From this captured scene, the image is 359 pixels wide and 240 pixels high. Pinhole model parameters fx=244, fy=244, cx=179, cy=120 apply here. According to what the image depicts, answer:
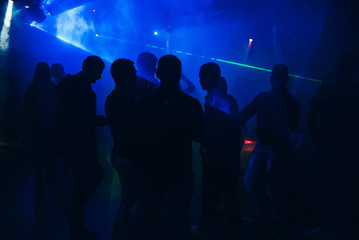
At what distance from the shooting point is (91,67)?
106 inches

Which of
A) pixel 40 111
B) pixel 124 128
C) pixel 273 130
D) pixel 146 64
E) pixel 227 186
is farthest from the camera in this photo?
pixel 40 111

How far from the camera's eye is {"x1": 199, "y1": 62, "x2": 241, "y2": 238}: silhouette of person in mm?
2730

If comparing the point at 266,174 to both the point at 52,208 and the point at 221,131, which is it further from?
the point at 52,208

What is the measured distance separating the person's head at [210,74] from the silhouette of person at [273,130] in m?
Answer: 0.56

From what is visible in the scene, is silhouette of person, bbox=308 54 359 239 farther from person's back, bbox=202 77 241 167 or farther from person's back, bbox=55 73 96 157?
person's back, bbox=55 73 96 157

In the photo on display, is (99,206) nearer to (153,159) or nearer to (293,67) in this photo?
(153,159)

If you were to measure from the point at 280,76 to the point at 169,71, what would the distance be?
1.53 metres

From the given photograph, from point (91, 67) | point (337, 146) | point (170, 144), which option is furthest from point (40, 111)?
point (337, 146)

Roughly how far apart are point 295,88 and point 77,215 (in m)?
3.74

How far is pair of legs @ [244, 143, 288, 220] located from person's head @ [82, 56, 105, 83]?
213 cm

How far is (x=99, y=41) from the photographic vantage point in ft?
36.6

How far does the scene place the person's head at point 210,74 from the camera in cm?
272

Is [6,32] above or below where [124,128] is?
above

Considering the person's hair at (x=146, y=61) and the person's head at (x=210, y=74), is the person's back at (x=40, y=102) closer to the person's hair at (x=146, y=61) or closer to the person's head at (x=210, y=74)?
the person's hair at (x=146, y=61)
